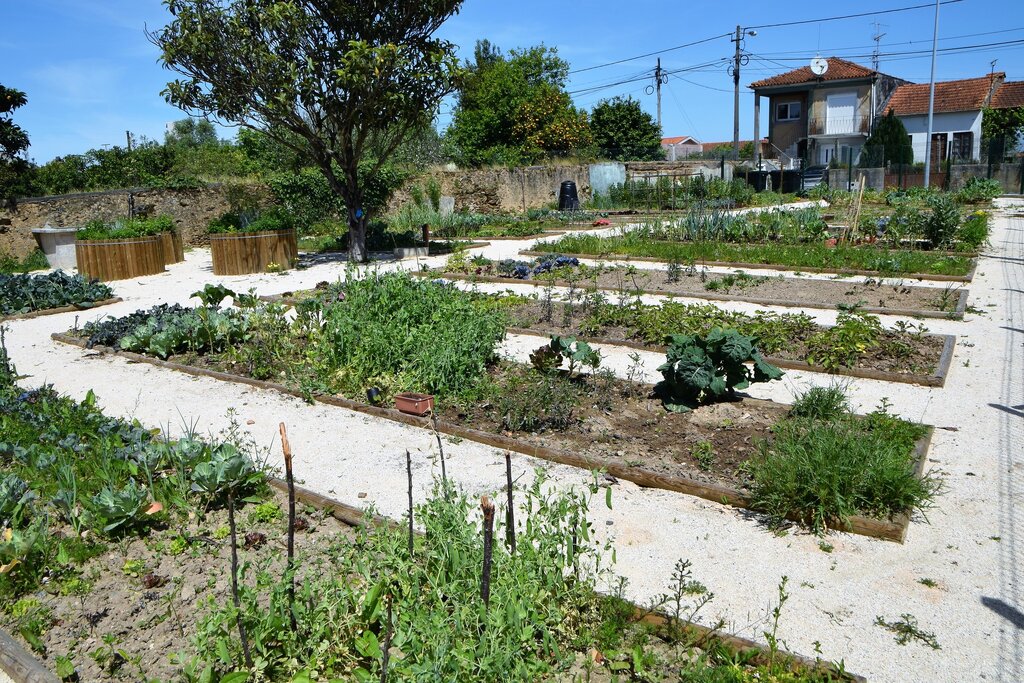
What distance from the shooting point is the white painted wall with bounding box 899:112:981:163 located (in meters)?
44.3

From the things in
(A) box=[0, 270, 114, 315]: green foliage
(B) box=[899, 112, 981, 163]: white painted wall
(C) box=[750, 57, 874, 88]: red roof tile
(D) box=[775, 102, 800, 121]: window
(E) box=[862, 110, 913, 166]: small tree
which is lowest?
(A) box=[0, 270, 114, 315]: green foliage

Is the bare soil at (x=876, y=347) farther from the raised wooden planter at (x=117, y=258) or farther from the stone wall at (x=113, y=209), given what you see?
the stone wall at (x=113, y=209)

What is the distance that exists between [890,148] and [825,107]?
44.2 feet

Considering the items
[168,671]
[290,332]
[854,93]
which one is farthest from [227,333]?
[854,93]

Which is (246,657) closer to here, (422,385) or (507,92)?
(422,385)

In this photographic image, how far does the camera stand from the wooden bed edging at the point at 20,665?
2.96 metres

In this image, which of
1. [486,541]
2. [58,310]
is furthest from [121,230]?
[486,541]

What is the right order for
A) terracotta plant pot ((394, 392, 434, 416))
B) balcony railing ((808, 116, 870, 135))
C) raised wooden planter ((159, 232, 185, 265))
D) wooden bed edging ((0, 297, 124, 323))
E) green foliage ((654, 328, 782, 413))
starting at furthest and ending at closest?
balcony railing ((808, 116, 870, 135)), raised wooden planter ((159, 232, 185, 265)), wooden bed edging ((0, 297, 124, 323)), terracotta plant pot ((394, 392, 434, 416)), green foliage ((654, 328, 782, 413))

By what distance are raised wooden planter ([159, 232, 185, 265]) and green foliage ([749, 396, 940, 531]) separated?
15.5m

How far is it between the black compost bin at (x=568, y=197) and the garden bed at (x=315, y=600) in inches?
900

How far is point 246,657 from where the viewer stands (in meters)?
2.79

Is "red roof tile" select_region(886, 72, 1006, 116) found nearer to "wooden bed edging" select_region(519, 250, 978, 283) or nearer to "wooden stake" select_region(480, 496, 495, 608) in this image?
"wooden bed edging" select_region(519, 250, 978, 283)

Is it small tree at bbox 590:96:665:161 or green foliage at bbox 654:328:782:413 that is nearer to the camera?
green foliage at bbox 654:328:782:413

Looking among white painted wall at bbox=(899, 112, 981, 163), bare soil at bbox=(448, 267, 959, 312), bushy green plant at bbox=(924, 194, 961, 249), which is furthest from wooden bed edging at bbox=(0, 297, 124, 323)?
white painted wall at bbox=(899, 112, 981, 163)
